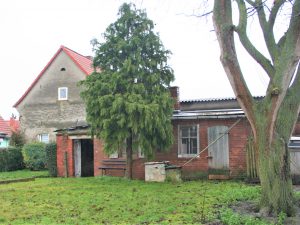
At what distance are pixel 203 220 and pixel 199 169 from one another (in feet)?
34.2

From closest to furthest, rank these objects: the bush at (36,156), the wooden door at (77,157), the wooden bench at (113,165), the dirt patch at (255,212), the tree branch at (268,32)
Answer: the dirt patch at (255,212), the tree branch at (268,32), the wooden bench at (113,165), the wooden door at (77,157), the bush at (36,156)

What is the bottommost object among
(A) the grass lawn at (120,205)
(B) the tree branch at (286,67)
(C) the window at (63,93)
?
(A) the grass lawn at (120,205)

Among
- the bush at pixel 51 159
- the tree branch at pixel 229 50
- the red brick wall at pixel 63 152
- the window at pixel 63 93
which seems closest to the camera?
the tree branch at pixel 229 50

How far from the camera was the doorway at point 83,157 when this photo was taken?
2264 centimetres

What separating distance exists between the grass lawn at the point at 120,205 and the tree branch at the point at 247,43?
3.49 metres

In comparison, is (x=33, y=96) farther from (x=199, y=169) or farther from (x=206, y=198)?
(x=206, y=198)

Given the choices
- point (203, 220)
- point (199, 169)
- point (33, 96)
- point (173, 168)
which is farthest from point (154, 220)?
point (33, 96)

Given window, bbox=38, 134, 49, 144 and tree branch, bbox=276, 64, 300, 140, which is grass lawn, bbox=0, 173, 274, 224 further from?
window, bbox=38, 134, 49, 144

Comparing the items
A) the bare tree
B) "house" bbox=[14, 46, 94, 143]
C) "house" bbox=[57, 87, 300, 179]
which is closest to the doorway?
"house" bbox=[57, 87, 300, 179]

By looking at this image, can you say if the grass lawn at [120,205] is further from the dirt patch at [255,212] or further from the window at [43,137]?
the window at [43,137]

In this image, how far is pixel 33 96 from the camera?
1348 inches

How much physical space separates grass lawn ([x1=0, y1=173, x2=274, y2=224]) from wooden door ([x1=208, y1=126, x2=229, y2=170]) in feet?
11.0

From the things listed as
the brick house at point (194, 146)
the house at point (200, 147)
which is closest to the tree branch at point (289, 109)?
the house at point (200, 147)

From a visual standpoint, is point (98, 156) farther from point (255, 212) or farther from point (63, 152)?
point (255, 212)
